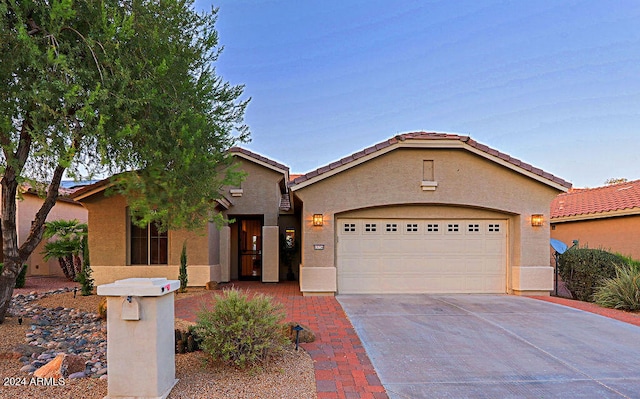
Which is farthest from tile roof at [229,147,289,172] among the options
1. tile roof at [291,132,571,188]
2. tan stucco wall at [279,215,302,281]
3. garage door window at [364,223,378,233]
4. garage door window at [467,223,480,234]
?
garage door window at [467,223,480,234]

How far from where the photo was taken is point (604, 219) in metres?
15.1

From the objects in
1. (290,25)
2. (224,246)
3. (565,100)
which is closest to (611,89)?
(565,100)

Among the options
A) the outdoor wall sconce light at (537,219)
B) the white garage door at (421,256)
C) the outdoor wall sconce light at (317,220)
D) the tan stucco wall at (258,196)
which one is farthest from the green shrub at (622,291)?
the tan stucco wall at (258,196)

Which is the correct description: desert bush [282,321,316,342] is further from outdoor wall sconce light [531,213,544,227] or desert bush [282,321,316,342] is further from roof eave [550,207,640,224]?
roof eave [550,207,640,224]

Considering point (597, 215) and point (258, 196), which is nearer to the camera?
point (258, 196)

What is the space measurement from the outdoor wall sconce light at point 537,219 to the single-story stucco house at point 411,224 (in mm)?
25

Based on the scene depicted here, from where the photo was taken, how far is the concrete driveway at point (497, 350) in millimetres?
4641

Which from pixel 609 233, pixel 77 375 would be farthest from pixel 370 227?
pixel 609 233

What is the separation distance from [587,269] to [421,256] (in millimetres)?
4588

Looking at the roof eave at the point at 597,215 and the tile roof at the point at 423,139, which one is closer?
the tile roof at the point at 423,139

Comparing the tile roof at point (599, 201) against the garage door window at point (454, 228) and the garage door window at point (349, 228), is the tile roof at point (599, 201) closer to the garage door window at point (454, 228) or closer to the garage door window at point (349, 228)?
the garage door window at point (454, 228)

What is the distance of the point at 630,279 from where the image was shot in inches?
369

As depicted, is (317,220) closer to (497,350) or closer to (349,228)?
(349,228)

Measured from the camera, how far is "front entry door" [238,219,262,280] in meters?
15.1
